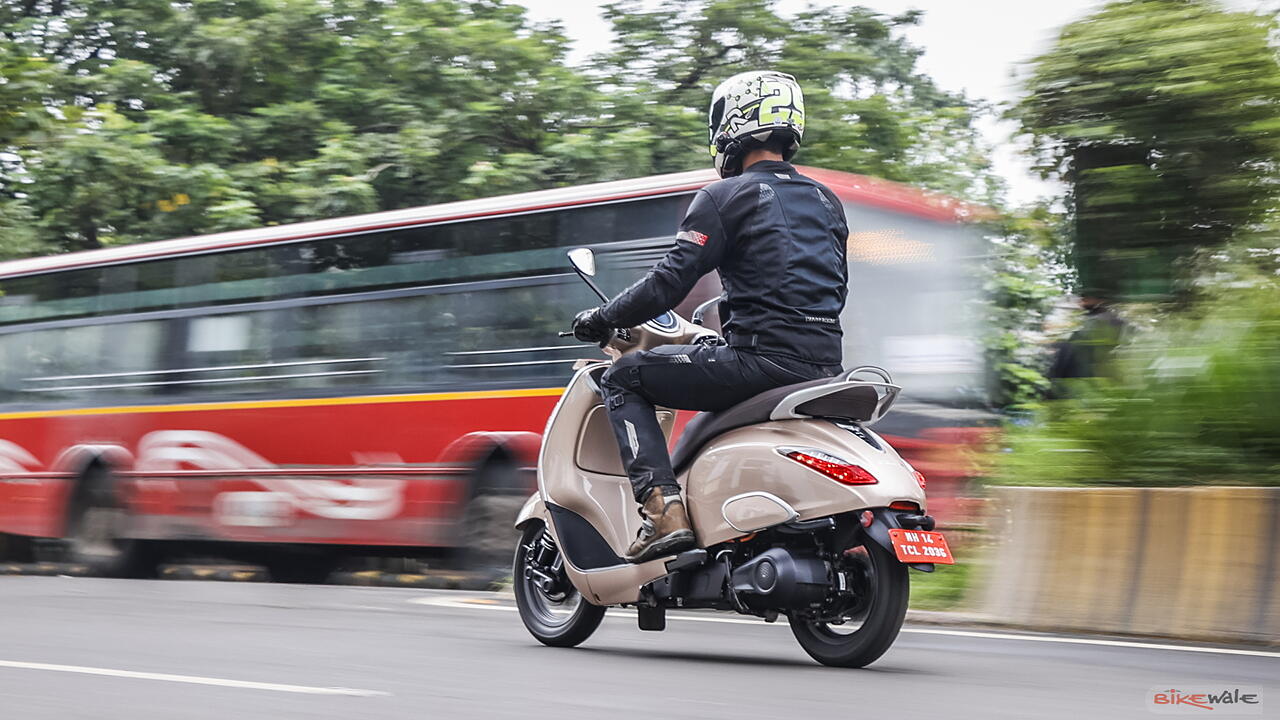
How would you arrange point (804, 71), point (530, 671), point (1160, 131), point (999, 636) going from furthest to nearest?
point (804, 71)
point (1160, 131)
point (999, 636)
point (530, 671)

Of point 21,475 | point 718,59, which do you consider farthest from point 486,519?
point 718,59

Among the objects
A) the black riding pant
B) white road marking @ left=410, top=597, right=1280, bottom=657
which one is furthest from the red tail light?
white road marking @ left=410, top=597, right=1280, bottom=657

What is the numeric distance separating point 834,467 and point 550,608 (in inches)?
67.2

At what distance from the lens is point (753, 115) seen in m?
5.91

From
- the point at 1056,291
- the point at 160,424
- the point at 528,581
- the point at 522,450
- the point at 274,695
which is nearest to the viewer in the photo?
the point at 274,695

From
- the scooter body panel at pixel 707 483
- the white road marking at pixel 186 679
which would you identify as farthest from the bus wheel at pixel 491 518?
the white road marking at pixel 186 679

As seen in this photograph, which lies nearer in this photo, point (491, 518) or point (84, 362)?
point (491, 518)

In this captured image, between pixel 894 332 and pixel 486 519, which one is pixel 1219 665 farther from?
pixel 486 519

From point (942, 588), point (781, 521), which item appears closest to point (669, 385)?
point (781, 521)

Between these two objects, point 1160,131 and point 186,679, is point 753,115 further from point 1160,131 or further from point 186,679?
point 1160,131

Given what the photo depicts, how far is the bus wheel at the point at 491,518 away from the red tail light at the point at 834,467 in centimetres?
590

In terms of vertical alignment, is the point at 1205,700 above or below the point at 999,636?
above

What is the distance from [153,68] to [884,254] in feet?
36.6

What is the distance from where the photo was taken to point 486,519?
11.5 m
